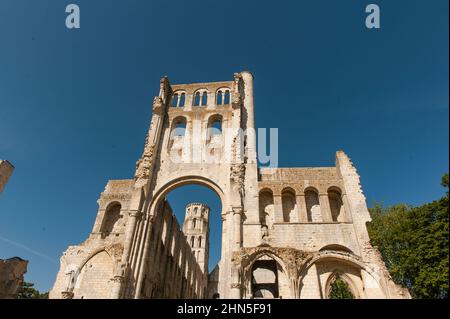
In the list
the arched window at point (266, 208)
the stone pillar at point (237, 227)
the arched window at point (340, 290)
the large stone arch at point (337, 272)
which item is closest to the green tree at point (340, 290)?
the arched window at point (340, 290)

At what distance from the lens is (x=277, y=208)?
19.1 m

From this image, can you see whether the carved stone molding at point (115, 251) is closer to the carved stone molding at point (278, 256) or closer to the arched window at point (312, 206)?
the carved stone molding at point (278, 256)

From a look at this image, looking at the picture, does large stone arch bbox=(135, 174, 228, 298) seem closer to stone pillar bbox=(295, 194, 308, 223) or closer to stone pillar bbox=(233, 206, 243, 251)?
stone pillar bbox=(233, 206, 243, 251)

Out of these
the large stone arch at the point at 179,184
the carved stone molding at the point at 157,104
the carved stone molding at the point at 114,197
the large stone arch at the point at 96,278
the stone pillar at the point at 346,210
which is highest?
the carved stone molding at the point at 157,104

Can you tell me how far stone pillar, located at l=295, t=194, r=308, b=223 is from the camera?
61.7 feet

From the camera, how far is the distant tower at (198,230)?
4453 cm

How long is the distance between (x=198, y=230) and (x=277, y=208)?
101 feet

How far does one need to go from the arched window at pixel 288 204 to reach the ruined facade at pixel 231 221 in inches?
2.8

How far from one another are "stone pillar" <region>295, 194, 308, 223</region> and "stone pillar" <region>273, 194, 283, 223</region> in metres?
1.17
